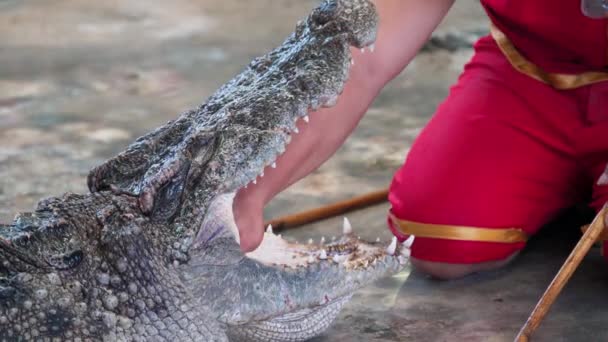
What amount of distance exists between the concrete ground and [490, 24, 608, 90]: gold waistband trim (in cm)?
43

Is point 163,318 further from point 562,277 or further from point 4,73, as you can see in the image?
point 4,73

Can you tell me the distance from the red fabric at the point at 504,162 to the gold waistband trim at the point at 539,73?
0.07 feet

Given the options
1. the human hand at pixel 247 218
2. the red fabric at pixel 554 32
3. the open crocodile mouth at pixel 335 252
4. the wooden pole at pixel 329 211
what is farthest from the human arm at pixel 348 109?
the wooden pole at pixel 329 211

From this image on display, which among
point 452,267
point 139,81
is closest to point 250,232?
point 452,267

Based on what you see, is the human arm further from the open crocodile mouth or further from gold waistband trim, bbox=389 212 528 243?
gold waistband trim, bbox=389 212 528 243

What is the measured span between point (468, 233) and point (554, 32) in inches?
20.1

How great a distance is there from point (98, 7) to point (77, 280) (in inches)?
138

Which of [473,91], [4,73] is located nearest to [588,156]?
[473,91]

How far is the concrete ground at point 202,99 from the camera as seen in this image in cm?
219

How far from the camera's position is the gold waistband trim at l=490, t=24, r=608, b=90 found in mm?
2309

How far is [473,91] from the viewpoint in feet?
8.17

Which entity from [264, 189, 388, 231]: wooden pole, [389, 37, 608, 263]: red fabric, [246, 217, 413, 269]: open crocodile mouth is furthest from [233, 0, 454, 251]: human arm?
[264, 189, 388, 231]: wooden pole

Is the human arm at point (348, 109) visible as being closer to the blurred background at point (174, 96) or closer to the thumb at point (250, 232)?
the thumb at point (250, 232)

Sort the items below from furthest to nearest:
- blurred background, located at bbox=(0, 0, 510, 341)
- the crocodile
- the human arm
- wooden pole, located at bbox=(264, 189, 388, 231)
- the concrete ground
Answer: wooden pole, located at bbox=(264, 189, 388, 231), blurred background, located at bbox=(0, 0, 510, 341), the concrete ground, the human arm, the crocodile
